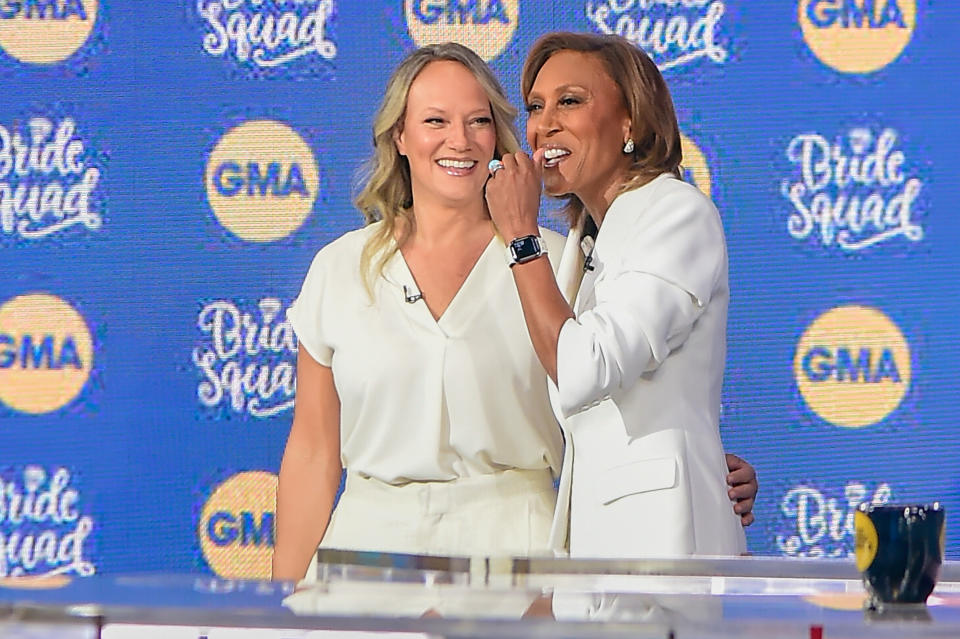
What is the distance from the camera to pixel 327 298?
9.23 feet

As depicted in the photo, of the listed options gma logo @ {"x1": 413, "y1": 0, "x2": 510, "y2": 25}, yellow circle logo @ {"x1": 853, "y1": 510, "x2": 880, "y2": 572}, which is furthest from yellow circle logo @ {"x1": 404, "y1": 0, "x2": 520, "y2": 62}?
yellow circle logo @ {"x1": 853, "y1": 510, "x2": 880, "y2": 572}

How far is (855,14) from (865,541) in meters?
2.43

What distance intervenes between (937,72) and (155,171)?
6.34 ft

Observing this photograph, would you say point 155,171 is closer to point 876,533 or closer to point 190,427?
point 190,427

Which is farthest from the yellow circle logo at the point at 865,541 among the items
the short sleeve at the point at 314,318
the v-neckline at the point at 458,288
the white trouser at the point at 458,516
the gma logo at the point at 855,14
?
the gma logo at the point at 855,14

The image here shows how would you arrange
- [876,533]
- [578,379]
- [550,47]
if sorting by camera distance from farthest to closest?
1. [550,47]
2. [578,379]
3. [876,533]

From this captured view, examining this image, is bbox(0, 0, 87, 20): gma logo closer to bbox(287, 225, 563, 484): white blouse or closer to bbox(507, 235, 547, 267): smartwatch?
bbox(287, 225, 563, 484): white blouse

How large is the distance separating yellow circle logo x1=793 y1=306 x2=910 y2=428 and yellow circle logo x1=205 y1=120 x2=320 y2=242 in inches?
50.4

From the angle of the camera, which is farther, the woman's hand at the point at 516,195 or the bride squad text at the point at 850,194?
the bride squad text at the point at 850,194

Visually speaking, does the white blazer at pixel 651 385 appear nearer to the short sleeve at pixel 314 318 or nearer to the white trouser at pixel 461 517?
the white trouser at pixel 461 517

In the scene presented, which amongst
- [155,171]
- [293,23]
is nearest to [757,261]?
[293,23]

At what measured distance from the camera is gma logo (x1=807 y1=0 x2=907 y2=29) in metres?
3.43

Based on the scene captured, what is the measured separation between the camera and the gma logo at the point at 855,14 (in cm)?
343

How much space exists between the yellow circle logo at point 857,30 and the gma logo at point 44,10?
1776 millimetres
